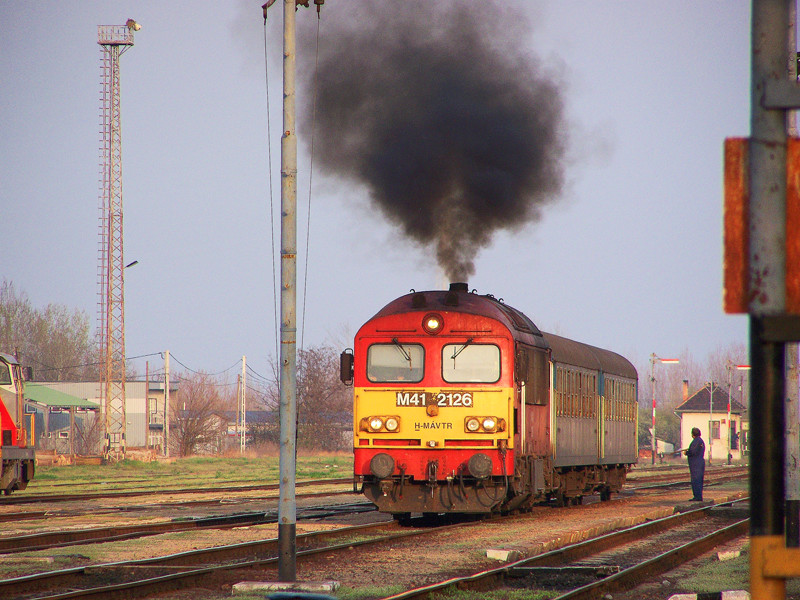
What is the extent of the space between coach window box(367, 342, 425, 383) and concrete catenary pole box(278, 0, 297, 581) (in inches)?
218

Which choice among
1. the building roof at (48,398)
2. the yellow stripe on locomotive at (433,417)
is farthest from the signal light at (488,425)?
the building roof at (48,398)

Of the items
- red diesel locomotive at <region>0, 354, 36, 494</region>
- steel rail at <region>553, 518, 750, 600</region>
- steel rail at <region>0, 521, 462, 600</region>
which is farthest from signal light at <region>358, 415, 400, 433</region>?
red diesel locomotive at <region>0, 354, 36, 494</region>

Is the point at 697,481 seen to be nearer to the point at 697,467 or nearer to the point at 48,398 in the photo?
the point at 697,467

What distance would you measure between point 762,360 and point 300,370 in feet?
239

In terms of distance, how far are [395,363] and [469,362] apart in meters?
1.18

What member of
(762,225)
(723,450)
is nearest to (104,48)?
(762,225)

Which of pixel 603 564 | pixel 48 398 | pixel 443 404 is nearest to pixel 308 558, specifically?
pixel 603 564

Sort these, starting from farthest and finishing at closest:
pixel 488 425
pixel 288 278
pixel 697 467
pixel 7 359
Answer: pixel 7 359 → pixel 697 467 → pixel 488 425 → pixel 288 278

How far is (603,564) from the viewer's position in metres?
12.7

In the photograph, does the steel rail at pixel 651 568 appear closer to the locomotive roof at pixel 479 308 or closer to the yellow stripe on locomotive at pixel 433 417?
the yellow stripe on locomotive at pixel 433 417

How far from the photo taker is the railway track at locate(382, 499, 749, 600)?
33.5 ft

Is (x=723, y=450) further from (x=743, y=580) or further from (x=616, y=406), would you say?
(x=743, y=580)

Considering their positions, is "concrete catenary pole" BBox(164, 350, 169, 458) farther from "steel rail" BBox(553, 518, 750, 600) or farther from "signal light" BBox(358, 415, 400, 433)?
"steel rail" BBox(553, 518, 750, 600)

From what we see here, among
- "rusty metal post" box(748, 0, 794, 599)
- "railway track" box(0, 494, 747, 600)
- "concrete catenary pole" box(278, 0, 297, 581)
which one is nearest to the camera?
"rusty metal post" box(748, 0, 794, 599)
